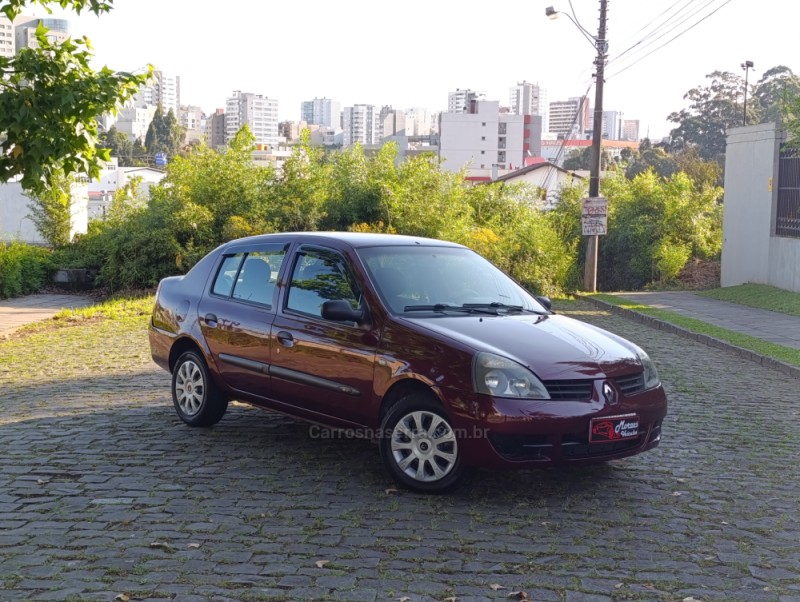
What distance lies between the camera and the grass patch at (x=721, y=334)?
13.1 m

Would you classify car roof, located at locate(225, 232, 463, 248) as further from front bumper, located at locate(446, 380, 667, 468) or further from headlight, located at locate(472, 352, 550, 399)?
front bumper, located at locate(446, 380, 667, 468)

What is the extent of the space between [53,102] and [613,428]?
7.66 meters

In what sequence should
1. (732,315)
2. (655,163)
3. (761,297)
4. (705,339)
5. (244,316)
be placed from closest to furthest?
1. (244,316)
2. (705,339)
3. (732,315)
4. (761,297)
5. (655,163)

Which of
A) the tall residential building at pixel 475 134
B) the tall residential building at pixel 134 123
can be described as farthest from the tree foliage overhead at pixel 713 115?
the tall residential building at pixel 134 123

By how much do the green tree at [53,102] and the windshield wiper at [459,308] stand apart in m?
5.70

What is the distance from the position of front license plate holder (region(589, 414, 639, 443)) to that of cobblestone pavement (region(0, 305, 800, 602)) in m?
0.43

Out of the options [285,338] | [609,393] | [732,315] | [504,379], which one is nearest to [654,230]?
[732,315]

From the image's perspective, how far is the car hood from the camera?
6227 mm

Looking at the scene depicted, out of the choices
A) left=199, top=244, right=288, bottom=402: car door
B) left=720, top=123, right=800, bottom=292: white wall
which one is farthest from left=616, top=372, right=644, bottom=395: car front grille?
left=720, top=123, right=800, bottom=292: white wall

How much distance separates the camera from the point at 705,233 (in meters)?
30.1

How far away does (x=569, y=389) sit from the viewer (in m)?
6.16

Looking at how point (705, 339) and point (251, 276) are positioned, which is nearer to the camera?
point (251, 276)

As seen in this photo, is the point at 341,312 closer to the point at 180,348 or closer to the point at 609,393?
the point at 609,393

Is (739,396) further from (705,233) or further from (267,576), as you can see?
(705,233)
